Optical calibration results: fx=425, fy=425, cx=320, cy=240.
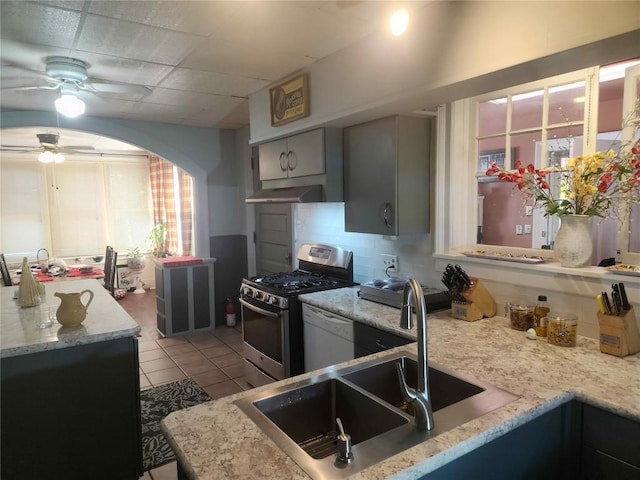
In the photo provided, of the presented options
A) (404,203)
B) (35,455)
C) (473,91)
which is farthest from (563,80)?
(35,455)

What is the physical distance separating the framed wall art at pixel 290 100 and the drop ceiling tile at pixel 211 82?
5.8 inches

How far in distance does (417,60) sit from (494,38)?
0.41 m

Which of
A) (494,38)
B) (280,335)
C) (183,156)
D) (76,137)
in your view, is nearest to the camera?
(494,38)

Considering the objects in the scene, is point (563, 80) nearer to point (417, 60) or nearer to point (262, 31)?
point (417, 60)

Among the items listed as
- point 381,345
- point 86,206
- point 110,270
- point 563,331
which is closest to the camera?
point 563,331

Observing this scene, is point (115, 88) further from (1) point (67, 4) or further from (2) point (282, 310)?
(2) point (282, 310)

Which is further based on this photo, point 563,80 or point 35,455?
point 563,80

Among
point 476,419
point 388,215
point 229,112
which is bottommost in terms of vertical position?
point 476,419

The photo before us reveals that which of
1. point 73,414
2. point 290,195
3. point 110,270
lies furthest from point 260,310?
point 110,270

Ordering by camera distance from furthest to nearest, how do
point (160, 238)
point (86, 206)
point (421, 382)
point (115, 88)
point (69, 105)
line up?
1. point (160, 238)
2. point (86, 206)
3. point (115, 88)
4. point (69, 105)
5. point (421, 382)

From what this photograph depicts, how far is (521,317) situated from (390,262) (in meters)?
1.09

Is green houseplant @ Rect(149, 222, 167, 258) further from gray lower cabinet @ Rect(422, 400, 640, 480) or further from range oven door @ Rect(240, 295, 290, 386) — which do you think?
gray lower cabinet @ Rect(422, 400, 640, 480)

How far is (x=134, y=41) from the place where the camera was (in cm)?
238

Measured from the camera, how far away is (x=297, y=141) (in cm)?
310
